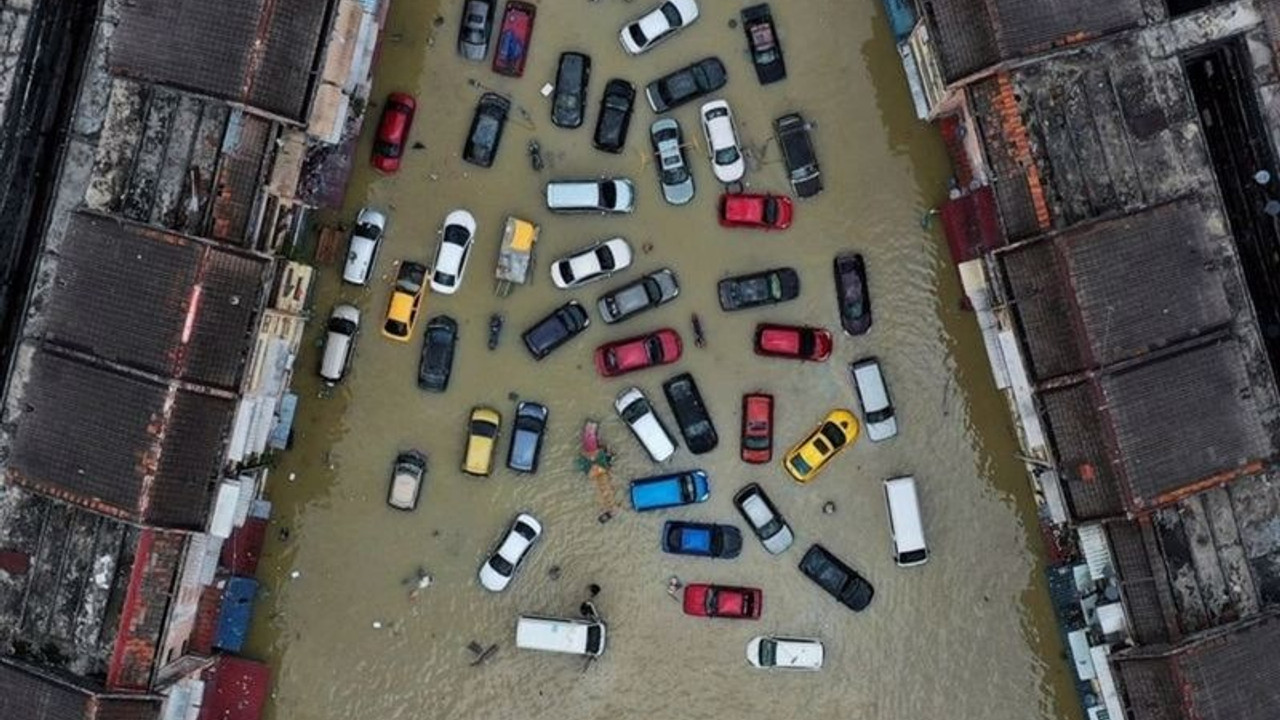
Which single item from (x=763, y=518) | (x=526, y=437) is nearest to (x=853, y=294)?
(x=763, y=518)

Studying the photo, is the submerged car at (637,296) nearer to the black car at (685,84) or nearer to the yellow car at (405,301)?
the black car at (685,84)

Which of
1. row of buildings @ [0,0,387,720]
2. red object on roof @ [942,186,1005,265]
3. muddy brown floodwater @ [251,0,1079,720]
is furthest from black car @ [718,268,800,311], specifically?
row of buildings @ [0,0,387,720]

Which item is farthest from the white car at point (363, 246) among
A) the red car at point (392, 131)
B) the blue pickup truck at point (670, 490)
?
the blue pickup truck at point (670, 490)

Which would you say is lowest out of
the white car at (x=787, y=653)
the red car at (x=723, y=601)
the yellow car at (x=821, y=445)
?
the white car at (x=787, y=653)

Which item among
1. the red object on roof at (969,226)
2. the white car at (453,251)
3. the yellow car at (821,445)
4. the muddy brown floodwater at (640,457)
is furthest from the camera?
the muddy brown floodwater at (640,457)

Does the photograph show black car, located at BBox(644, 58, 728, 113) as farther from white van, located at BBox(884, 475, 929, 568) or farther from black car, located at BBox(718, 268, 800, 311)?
white van, located at BBox(884, 475, 929, 568)

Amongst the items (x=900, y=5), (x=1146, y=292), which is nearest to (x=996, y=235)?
(x=1146, y=292)

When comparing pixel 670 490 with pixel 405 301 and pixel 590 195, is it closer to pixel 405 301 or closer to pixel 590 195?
pixel 590 195
